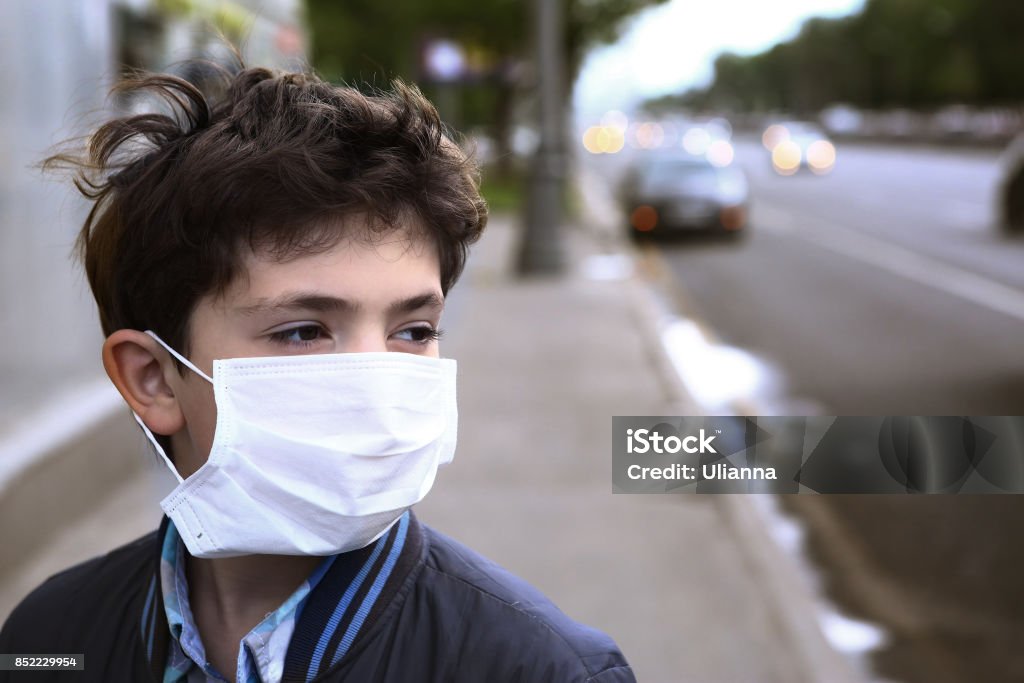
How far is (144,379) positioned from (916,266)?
15.4 m

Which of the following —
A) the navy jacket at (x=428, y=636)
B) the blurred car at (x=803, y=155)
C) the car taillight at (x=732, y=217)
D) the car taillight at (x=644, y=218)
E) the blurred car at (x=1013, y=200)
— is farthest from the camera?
the blurred car at (x=803, y=155)

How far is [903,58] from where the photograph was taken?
98.2 metres

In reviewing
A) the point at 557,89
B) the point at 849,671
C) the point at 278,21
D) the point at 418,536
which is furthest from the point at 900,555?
the point at 557,89

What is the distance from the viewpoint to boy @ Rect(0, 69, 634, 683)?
1.61 meters

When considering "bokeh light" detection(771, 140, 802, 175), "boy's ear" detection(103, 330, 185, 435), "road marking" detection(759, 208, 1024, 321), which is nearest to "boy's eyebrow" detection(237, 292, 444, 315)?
"boy's ear" detection(103, 330, 185, 435)

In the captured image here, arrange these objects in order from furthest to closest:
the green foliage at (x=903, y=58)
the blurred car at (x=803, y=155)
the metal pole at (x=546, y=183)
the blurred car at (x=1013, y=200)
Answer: the green foliage at (x=903, y=58) < the blurred car at (x=803, y=155) < the blurred car at (x=1013, y=200) < the metal pole at (x=546, y=183)

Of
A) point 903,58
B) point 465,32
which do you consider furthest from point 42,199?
point 903,58

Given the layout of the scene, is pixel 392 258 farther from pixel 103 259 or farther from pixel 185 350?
pixel 103 259

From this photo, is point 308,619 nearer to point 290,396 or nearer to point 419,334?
point 290,396

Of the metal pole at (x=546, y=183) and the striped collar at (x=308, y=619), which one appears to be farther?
the metal pole at (x=546, y=183)

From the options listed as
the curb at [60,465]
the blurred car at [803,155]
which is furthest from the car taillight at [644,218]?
the blurred car at [803,155]

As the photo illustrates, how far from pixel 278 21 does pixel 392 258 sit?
11.4 meters

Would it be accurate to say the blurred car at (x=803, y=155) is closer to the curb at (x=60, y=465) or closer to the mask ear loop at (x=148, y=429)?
the curb at (x=60, y=465)

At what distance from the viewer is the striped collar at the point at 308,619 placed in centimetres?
160
